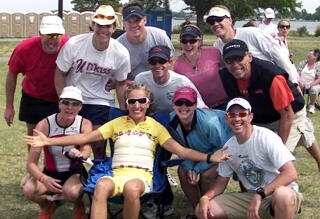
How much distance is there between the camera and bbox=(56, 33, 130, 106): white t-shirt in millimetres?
5113

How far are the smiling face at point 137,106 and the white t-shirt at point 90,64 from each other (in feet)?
1.69

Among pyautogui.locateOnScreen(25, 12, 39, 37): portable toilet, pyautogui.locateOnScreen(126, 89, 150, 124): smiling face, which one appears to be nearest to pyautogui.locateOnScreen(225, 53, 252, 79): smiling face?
pyautogui.locateOnScreen(126, 89, 150, 124): smiling face

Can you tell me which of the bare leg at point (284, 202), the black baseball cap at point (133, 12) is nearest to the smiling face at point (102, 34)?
the black baseball cap at point (133, 12)

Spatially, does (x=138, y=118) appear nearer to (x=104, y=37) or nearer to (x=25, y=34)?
(x=104, y=37)

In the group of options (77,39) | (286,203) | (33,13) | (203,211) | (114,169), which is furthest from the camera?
(33,13)

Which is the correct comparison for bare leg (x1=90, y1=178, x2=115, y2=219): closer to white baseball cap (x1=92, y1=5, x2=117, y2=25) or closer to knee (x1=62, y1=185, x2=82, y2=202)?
knee (x1=62, y1=185, x2=82, y2=202)

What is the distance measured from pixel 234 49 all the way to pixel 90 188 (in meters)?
1.59

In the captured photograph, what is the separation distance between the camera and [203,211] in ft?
14.3

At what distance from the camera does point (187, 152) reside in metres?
4.71

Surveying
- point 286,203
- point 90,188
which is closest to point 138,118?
point 90,188

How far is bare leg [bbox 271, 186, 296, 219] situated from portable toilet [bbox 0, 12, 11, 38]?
32.8 meters

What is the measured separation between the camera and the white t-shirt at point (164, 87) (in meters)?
5.04

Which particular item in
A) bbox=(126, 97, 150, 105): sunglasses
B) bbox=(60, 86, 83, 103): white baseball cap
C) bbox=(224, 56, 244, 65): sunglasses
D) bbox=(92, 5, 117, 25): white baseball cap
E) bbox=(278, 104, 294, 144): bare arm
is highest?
bbox=(92, 5, 117, 25): white baseball cap

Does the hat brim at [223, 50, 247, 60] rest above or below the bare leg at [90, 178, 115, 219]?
above
